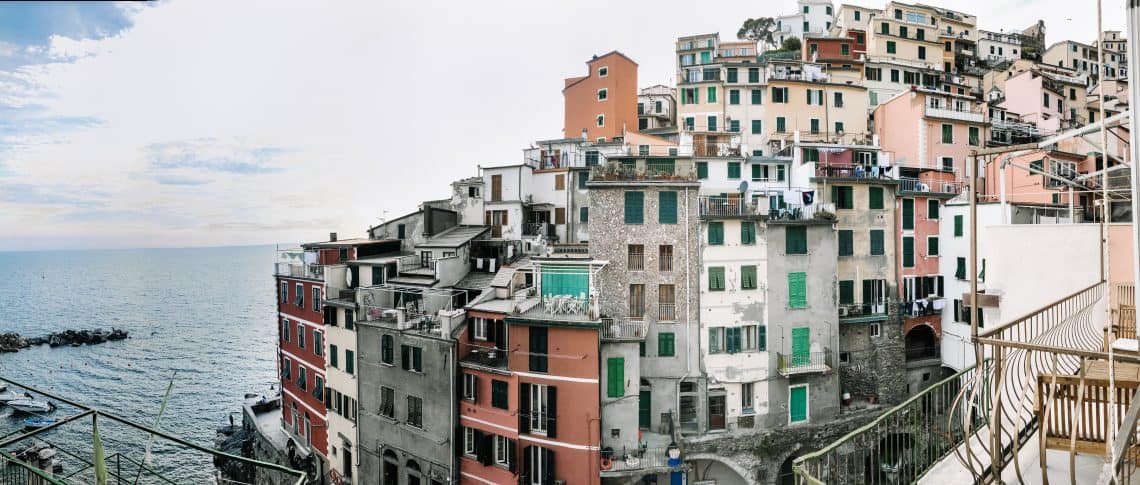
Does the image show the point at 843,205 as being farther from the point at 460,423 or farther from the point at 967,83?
the point at 967,83

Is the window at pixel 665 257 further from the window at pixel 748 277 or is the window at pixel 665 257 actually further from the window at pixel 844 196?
the window at pixel 844 196

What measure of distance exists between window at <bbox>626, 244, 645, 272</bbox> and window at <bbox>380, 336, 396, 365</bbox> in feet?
32.6

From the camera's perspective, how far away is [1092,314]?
31.5 ft

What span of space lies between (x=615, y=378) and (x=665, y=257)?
5.30m

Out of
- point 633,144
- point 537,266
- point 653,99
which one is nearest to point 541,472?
point 537,266

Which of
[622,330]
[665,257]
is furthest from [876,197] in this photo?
[622,330]

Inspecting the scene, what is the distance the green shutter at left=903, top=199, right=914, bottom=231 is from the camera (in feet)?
87.5

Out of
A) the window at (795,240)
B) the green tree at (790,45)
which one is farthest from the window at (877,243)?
the green tree at (790,45)

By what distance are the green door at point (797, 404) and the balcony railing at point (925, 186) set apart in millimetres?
11536

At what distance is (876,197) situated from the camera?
85.0ft

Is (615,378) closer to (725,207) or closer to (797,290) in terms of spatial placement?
(725,207)

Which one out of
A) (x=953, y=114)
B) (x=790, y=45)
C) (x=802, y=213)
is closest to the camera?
(x=802, y=213)

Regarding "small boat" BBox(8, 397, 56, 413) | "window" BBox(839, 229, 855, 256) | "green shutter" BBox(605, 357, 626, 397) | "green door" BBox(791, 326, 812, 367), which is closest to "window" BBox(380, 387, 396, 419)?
"green shutter" BBox(605, 357, 626, 397)

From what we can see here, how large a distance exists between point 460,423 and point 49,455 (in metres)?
11.5
